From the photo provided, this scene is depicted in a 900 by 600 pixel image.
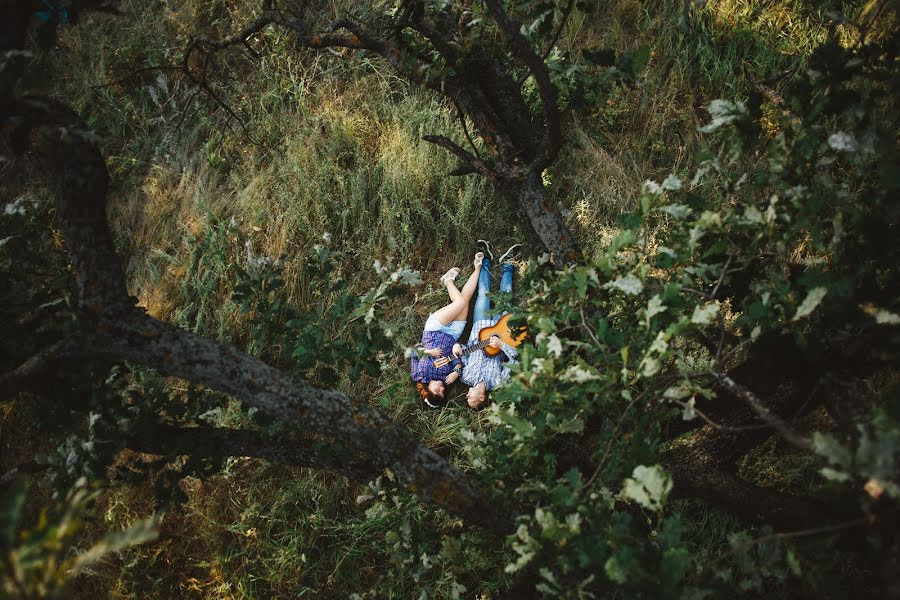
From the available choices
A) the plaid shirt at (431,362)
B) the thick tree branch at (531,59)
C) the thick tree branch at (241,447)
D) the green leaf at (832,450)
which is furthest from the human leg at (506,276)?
the green leaf at (832,450)

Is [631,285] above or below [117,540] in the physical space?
above

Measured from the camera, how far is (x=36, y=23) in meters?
1.67

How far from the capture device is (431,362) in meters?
3.83

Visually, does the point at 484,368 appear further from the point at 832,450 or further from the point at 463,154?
the point at 832,450

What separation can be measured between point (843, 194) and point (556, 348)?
962 mm

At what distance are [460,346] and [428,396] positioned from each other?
417 millimetres

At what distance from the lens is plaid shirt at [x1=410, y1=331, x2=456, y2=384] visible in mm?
3826

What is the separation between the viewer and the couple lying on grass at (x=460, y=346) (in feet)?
12.5

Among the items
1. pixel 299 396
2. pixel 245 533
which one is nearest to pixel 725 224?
pixel 299 396

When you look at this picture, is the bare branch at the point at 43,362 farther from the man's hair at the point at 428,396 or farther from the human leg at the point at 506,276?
the human leg at the point at 506,276

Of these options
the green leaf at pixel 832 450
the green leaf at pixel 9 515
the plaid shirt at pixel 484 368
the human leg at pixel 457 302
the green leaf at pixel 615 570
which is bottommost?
the plaid shirt at pixel 484 368

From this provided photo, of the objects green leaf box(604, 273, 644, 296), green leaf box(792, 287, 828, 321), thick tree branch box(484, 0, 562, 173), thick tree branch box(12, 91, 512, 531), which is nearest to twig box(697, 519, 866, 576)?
green leaf box(792, 287, 828, 321)

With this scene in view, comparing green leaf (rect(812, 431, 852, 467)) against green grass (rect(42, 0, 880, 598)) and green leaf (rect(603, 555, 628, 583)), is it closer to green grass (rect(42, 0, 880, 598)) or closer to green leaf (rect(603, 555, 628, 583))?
green leaf (rect(603, 555, 628, 583))

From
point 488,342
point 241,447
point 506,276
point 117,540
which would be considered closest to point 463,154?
point 506,276
